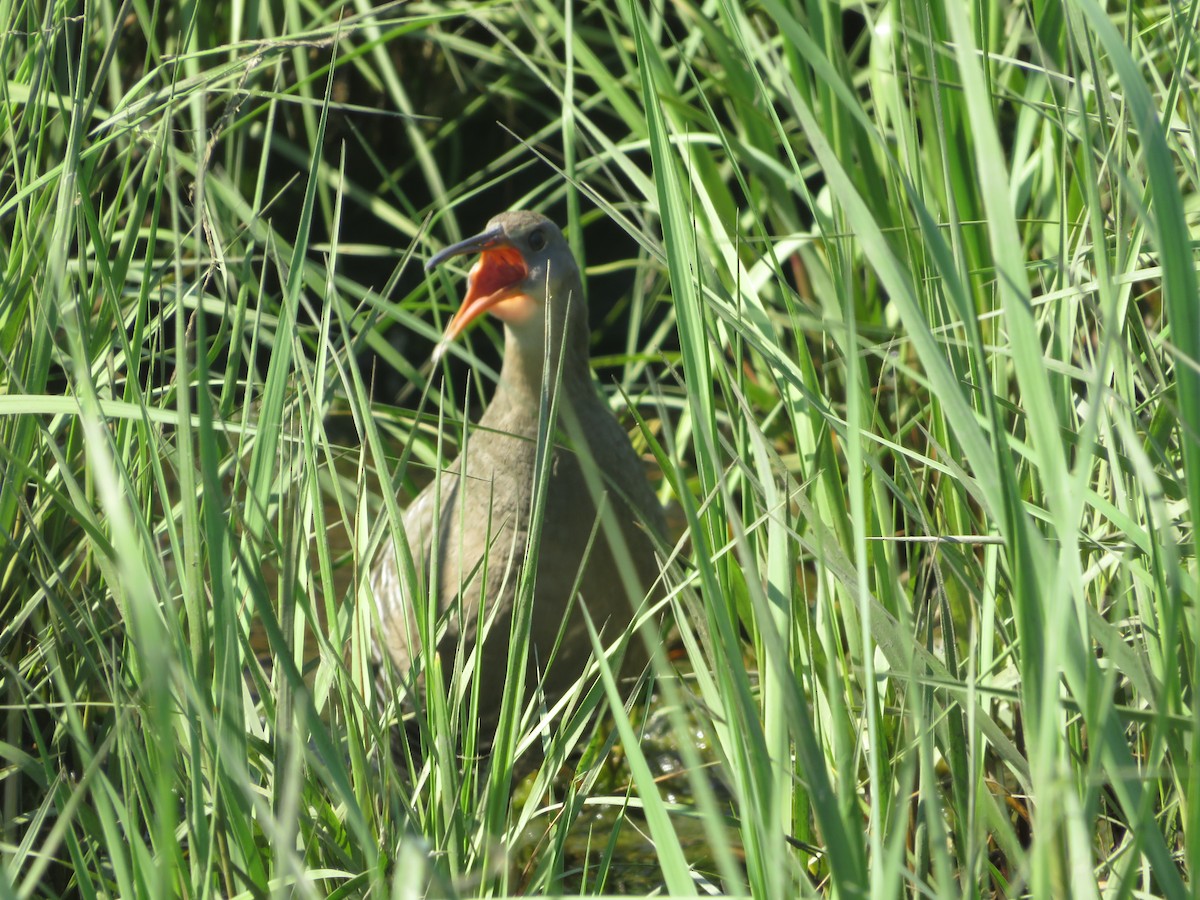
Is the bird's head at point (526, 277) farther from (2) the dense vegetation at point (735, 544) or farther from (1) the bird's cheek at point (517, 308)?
(2) the dense vegetation at point (735, 544)

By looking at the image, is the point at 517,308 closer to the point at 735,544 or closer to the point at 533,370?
the point at 533,370

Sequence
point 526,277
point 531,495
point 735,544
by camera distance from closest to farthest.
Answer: point 735,544 → point 531,495 → point 526,277

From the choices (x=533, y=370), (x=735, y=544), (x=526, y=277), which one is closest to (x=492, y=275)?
(x=526, y=277)

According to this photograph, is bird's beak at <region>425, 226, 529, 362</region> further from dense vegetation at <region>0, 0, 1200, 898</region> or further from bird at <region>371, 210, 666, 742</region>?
dense vegetation at <region>0, 0, 1200, 898</region>

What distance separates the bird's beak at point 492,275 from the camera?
2.25m

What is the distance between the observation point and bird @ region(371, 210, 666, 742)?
83.6 inches

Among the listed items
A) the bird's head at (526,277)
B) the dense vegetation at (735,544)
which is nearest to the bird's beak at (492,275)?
the bird's head at (526,277)

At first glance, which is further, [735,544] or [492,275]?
[492,275]

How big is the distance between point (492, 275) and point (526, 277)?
64 millimetres

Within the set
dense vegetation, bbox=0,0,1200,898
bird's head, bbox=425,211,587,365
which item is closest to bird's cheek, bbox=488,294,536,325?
bird's head, bbox=425,211,587,365

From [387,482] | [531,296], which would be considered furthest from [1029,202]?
[387,482]

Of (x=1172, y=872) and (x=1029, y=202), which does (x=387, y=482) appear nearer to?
(x=1172, y=872)

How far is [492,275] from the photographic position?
90.1 inches

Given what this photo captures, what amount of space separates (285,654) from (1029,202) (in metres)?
1.95
